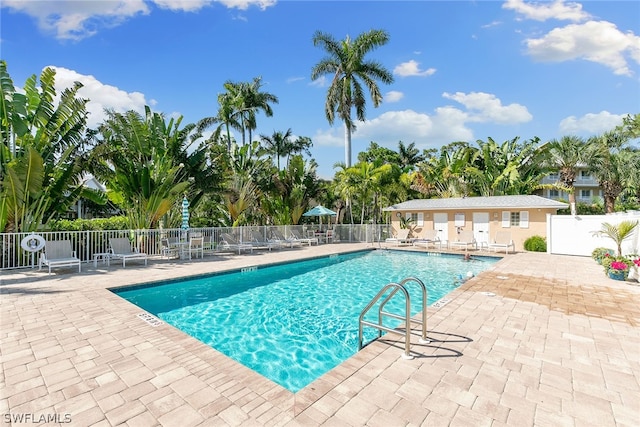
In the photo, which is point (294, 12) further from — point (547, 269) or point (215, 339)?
point (547, 269)

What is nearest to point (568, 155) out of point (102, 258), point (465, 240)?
point (465, 240)

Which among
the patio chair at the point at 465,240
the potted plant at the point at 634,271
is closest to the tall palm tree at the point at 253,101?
the patio chair at the point at 465,240

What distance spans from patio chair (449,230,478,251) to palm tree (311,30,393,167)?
9.43 meters

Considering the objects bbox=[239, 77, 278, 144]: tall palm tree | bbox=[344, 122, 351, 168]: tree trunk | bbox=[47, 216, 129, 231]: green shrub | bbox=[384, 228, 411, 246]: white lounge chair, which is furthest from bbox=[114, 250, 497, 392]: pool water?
bbox=[239, 77, 278, 144]: tall palm tree

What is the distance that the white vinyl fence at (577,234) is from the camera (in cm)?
1430

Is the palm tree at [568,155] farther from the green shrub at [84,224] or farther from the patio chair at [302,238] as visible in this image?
the green shrub at [84,224]

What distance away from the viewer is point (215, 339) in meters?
5.96

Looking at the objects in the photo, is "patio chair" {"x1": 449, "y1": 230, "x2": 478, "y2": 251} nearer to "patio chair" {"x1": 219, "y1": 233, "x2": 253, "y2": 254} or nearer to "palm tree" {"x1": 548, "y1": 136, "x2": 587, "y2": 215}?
"palm tree" {"x1": 548, "y1": 136, "x2": 587, "y2": 215}

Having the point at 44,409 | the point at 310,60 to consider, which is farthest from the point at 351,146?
the point at 44,409

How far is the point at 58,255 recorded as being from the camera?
1011cm

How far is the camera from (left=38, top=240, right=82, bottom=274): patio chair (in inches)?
384

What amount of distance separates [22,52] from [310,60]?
17776mm

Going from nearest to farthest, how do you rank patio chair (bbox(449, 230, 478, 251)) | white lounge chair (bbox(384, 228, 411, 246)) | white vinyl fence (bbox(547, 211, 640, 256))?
white vinyl fence (bbox(547, 211, 640, 256)), patio chair (bbox(449, 230, 478, 251)), white lounge chair (bbox(384, 228, 411, 246))

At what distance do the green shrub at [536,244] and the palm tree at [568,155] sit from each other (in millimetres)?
11342
